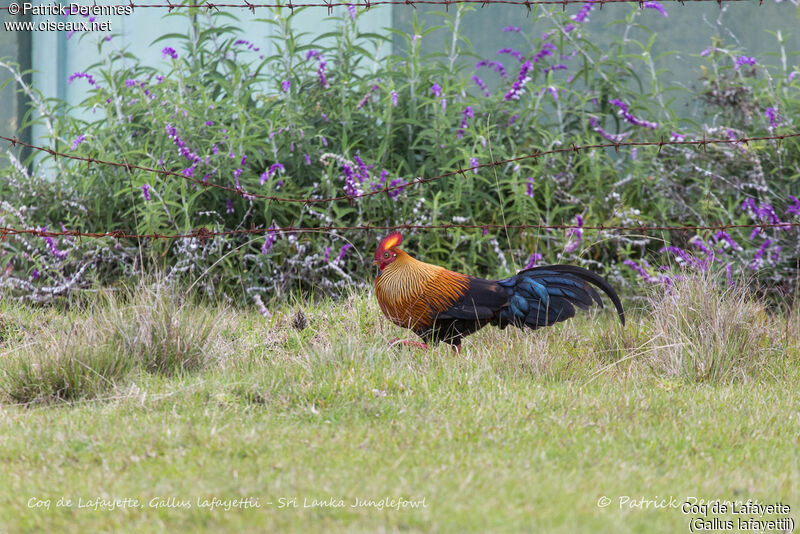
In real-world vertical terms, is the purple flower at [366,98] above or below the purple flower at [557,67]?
below

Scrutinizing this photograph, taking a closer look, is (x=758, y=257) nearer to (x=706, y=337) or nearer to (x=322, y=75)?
(x=706, y=337)

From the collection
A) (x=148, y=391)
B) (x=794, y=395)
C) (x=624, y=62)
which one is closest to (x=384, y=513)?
(x=148, y=391)

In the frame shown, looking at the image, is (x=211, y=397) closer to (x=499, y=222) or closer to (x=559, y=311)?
(x=559, y=311)

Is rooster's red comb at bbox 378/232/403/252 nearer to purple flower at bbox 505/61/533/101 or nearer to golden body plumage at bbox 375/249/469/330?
golden body plumage at bbox 375/249/469/330

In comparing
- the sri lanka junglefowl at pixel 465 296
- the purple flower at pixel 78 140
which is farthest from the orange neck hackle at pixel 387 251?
the purple flower at pixel 78 140

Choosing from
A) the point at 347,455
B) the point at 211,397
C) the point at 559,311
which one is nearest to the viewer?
the point at 347,455

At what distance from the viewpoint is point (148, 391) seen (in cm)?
397

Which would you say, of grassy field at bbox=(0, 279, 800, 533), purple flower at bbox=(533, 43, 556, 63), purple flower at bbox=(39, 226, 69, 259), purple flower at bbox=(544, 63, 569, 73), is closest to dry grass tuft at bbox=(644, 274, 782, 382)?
grassy field at bbox=(0, 279, 800, 533)

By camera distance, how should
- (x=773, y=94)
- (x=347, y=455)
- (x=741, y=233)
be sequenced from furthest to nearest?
(x=773, y=94) → (x=741, y=233) → (x=347, y=455)

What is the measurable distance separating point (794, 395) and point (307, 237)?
3.74 metres

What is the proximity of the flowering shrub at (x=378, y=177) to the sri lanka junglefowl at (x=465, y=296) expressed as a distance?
1.44 m

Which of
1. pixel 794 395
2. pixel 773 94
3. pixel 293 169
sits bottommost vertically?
pixel 794 395

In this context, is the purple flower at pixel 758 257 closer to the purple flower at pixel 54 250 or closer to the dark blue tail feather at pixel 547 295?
the dark blue tail feather at pixel 547 295

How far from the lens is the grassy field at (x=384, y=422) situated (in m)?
2.68
